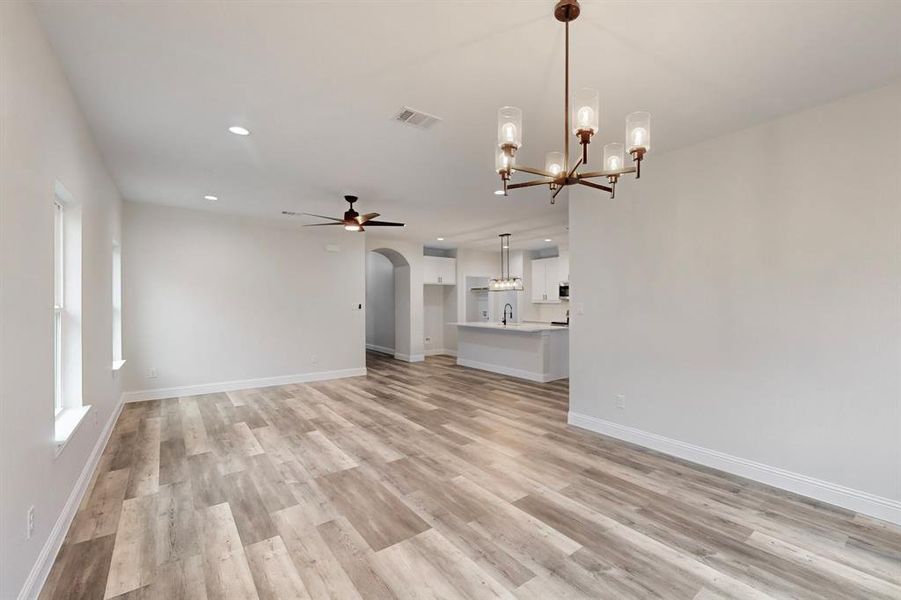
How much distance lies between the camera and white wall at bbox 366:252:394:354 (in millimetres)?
9906

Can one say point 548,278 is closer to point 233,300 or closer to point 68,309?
point 233,300

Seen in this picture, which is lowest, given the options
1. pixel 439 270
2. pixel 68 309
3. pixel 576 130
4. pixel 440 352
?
pixel 440 352

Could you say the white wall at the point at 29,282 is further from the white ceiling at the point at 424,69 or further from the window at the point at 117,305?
the window at the point at 117,305

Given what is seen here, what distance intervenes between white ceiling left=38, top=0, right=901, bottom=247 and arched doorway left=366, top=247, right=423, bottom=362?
5077mm

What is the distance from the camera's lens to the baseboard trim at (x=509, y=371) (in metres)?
6.56

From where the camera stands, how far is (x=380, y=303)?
10.3 m

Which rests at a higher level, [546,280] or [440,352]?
[546,280]

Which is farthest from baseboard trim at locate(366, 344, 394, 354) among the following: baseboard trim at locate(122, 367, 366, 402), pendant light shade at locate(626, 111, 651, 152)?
pendant light shade at locate(626, 111, 651, 152)

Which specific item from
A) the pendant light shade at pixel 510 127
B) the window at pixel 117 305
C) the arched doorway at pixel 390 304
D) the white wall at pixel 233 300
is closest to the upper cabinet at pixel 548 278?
the arched doorway at pixel 390 304

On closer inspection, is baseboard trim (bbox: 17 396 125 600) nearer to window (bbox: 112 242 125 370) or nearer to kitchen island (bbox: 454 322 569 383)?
window (bbox: 112 242 125 370)

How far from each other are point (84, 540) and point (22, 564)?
68cm

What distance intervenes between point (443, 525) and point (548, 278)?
777 centimetres

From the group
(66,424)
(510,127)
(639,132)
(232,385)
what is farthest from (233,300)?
(639,132)

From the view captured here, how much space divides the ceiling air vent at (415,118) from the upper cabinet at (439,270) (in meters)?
6.10
